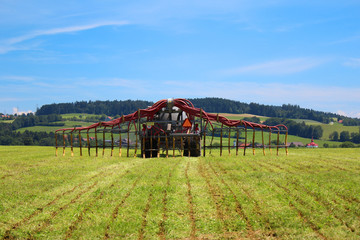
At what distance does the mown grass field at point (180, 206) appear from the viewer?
9.60 metres

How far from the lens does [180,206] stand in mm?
11766

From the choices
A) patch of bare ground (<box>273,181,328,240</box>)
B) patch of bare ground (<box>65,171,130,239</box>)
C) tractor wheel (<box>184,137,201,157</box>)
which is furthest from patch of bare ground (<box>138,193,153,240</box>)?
tractor wheel (<box>184,137,201,157</box>)

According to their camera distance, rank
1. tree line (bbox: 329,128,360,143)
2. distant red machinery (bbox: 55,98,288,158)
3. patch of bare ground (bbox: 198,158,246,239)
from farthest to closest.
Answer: tree line (bbox: 329,128,360,143)
distant red machinery (bbox: 55,98,288,158)
patch of bare ground (bbox: 198,158,246,239)

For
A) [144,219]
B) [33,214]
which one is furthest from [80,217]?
[144,219]

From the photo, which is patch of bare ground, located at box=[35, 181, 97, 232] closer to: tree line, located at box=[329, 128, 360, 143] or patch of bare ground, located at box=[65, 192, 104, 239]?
patch of bare ground, located at box=[65, 192, 104, 239]

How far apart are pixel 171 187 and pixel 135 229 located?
5.17 metres

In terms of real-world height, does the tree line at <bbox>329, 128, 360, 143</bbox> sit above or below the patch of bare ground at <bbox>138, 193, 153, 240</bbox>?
below

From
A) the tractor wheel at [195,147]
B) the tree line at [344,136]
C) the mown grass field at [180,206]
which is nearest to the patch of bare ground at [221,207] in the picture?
the mown grass field at [180,206]

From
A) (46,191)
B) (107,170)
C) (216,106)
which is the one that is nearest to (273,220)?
(46,191)

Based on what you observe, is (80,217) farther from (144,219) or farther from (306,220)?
(306,220)

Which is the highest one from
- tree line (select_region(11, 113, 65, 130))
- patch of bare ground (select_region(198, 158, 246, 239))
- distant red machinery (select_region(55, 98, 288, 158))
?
distant red machinery (select_region(55, 98, 288, 158))

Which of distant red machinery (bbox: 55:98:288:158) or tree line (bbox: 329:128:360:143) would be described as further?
tree line (bbox: 329:128:360:143)

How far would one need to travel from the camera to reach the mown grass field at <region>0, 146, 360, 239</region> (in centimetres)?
960

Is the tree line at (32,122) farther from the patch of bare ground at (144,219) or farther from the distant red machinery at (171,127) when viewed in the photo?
A: the patch of bare ground at (144,219)
